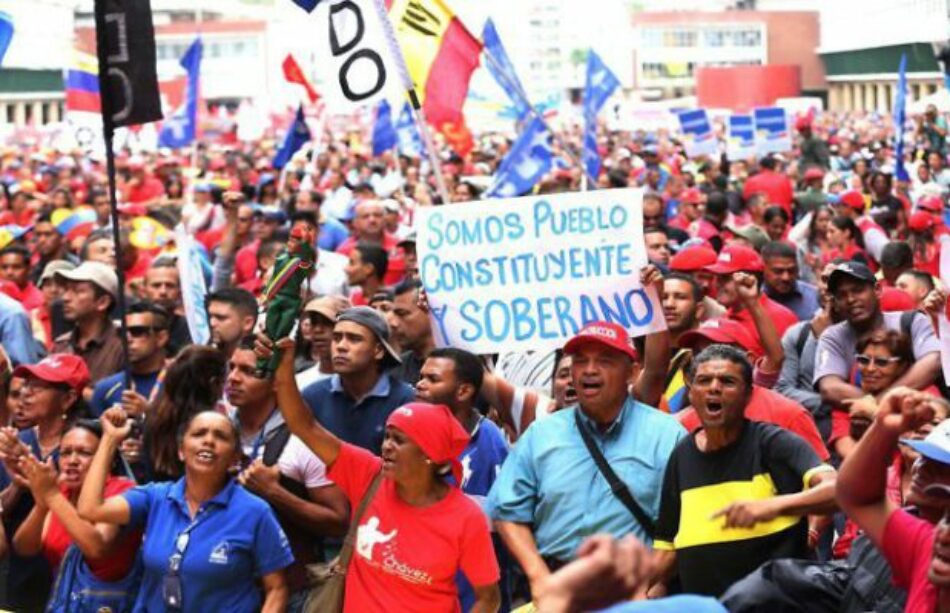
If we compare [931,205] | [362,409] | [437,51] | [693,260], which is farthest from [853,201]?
[362,409]

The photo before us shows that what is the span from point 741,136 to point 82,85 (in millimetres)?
7918

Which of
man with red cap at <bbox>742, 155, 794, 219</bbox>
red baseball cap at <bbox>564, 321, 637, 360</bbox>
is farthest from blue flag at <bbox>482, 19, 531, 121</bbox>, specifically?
red baseball cap at <bbox>564, 321, 637, 360</bbox>

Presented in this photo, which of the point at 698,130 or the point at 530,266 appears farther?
the point at 698,130

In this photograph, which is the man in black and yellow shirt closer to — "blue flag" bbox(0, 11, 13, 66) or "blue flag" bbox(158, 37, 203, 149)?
"blue flag" bbox(0, 11, 13, 66)

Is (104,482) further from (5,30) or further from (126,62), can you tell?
(5,30)

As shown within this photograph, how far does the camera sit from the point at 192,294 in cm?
994

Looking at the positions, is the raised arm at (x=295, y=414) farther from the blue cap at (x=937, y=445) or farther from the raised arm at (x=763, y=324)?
the raised arm at (x=763, y=324)

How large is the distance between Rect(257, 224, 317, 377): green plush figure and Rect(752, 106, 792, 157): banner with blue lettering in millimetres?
18290

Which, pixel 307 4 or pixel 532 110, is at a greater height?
pixel 307 4

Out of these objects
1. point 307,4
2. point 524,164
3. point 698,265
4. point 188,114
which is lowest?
point 698,265

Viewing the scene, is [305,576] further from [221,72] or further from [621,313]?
[221,72]

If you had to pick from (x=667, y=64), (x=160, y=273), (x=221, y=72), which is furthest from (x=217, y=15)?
(x=160, y=273)

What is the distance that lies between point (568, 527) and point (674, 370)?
202 centimetres

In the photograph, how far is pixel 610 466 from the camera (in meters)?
6.29
